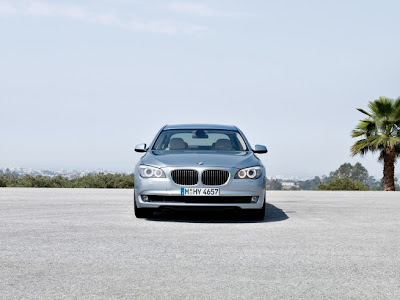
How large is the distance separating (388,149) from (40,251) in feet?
84.3

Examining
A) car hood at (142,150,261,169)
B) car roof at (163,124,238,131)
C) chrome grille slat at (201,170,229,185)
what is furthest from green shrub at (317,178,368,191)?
chrome grille slat at (201,170,229,185)

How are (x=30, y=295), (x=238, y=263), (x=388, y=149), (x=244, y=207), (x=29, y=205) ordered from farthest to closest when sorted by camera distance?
(x=388, y=149), (x=29, y=205), (x=244, y=207), (x=238, y=263), (x=30, y=295)

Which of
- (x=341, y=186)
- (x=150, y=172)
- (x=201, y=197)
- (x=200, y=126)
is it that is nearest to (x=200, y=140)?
(x=200, y=126)

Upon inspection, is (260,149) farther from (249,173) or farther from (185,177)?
(185,177)

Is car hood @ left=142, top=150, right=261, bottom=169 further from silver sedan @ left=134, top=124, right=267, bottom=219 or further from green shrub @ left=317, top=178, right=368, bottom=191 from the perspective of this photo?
green shrub @ left=317, top=178, right=368, bottom=191

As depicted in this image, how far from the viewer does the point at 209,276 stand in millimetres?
5699

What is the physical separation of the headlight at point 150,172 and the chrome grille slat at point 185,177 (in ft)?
0.64

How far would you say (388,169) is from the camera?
101 ft

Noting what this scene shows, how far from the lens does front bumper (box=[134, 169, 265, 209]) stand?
A: 981cm

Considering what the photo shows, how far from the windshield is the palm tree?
64.8 ft

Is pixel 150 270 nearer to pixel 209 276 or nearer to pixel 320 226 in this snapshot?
pixel 209 276

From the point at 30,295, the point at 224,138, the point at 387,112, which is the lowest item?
the point at 30,295

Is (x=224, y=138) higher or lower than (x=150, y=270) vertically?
higher

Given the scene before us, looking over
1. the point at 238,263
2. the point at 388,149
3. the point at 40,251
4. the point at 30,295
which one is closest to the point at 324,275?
the point at 238,263
